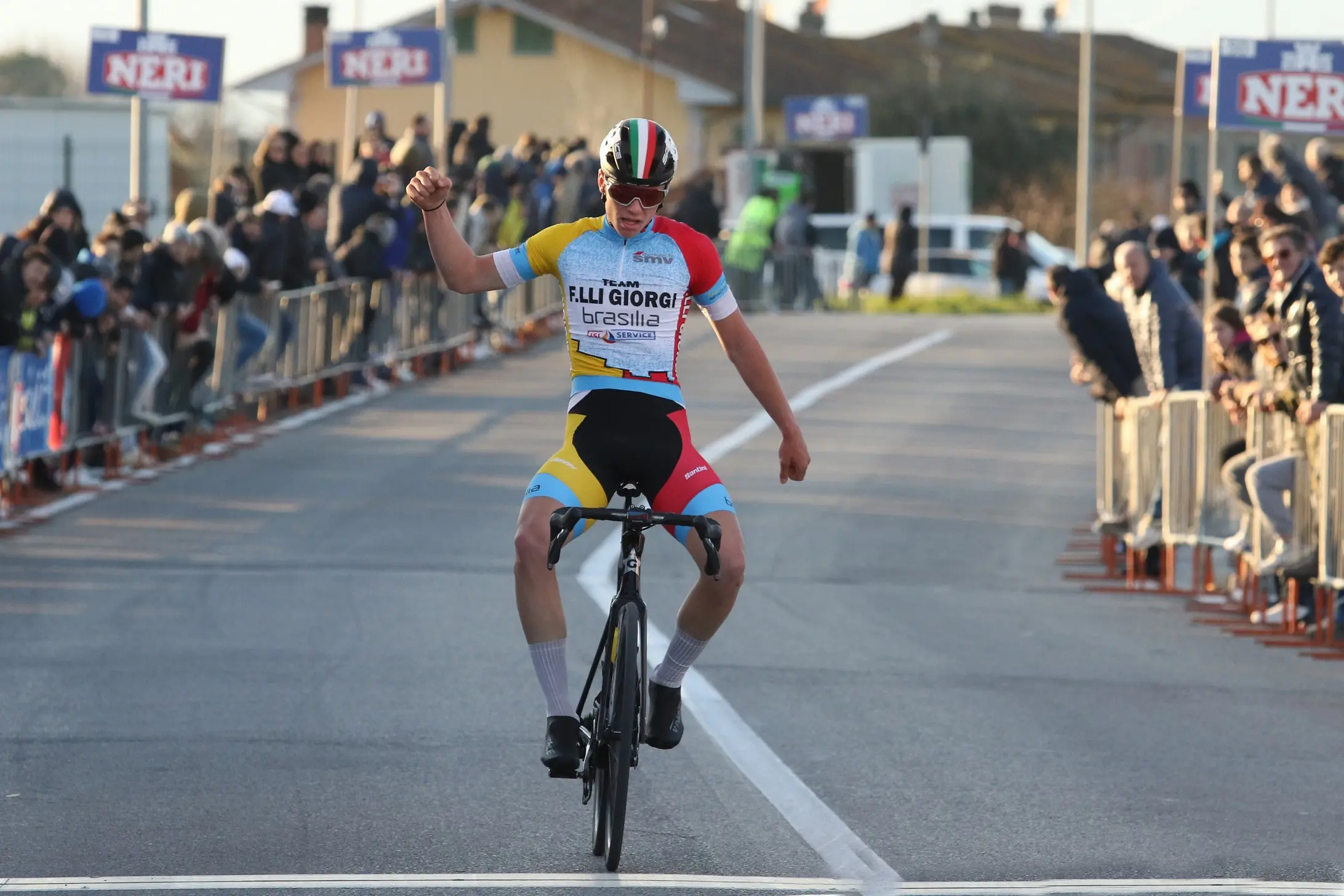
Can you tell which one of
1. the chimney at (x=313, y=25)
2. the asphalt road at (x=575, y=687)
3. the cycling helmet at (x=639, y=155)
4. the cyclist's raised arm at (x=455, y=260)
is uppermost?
the chimney at (x=313, y=25)

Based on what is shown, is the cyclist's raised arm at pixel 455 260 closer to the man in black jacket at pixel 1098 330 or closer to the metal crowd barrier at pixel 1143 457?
the metal crowd barrier at pixel 1143 457

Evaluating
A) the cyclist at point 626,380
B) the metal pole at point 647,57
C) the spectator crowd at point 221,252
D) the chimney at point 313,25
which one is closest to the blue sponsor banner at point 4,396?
the spectator crowd at point 221,252

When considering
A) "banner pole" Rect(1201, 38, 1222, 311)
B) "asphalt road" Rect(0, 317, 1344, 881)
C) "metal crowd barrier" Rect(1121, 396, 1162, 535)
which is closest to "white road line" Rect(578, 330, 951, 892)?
"asphalt road" Rect(0, 317, 1344, 881)

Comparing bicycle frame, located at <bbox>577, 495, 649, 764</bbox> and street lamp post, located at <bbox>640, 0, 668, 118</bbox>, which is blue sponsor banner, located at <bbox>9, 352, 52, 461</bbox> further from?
street lamp post, located at <bbox>640, 0, 668, 118</bbox>

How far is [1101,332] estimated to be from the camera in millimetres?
16344

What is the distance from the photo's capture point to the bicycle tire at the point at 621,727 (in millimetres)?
6844

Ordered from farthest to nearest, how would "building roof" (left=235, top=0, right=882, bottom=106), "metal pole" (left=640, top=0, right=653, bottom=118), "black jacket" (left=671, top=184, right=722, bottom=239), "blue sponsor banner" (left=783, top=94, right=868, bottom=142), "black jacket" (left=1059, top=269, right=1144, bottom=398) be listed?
"building roof" (left=235, top=0, right=882, bottom=106) → "metal pole" (left=640, top=0, right=653, bottom=118) → "blue sponsor banner" (left=783, top=94, right=868, bottom=142) → "black jacket" (left=671, top=184, right=722, bottom=239) → "black jacket" (left=1059, top=269, right=1144, bottom=398)

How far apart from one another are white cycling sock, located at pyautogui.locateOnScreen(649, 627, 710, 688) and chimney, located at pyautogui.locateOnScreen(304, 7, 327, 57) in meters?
73.4

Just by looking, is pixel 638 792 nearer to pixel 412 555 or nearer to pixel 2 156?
pixel 412 555

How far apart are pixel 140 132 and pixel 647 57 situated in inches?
1835

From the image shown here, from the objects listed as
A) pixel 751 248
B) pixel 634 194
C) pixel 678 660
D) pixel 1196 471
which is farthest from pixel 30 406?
Result: pixel 751 248

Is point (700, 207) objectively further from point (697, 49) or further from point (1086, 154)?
point (697, 49)

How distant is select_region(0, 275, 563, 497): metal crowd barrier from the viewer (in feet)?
55.5

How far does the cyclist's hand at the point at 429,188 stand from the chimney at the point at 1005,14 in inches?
3979
